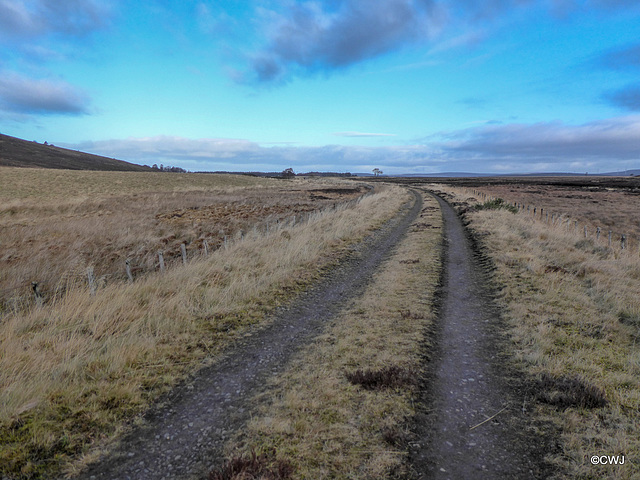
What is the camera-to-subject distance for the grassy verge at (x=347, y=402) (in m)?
3.46

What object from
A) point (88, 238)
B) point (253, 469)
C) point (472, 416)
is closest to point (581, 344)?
point (472, 416)

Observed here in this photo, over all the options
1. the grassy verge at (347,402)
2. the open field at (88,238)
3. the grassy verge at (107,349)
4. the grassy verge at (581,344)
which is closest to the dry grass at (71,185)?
the open field at (88,238)

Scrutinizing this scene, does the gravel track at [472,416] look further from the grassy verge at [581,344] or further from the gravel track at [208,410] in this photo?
the gravel track at [208,410]

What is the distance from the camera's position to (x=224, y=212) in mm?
28562

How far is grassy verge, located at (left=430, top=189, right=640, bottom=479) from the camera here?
3627mm

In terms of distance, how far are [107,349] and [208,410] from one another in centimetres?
235

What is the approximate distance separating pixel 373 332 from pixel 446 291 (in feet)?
11.5

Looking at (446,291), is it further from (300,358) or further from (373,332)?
(300,358)

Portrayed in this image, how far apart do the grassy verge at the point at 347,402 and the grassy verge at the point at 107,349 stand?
1706mm

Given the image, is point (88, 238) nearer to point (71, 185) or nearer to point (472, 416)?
point (472, 416)

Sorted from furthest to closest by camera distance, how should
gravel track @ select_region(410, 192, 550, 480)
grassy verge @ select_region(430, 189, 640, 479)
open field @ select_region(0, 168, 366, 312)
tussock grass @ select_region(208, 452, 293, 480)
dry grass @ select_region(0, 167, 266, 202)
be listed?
dry grass @ select_region(0, 167, 266, 202)
open field @ select_region(0, 168, 366, 312)
grassy verge @ select_region(430, 189, 640, 479)
gravel track @ select_region(410, 192, 550, 480)
tussock grass @ select_region(208, 452, 293, 480)

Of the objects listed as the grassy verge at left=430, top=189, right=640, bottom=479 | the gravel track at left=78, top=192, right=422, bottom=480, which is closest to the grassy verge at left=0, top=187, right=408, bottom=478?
the gravel track at left=78, top=192, right=422, bottom=480

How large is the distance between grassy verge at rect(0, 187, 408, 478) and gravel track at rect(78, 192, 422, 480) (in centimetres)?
30

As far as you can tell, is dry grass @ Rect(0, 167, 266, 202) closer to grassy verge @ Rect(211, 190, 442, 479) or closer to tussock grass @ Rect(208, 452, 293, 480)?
grassy verge @ Rect(211, 190, 442, 479)
